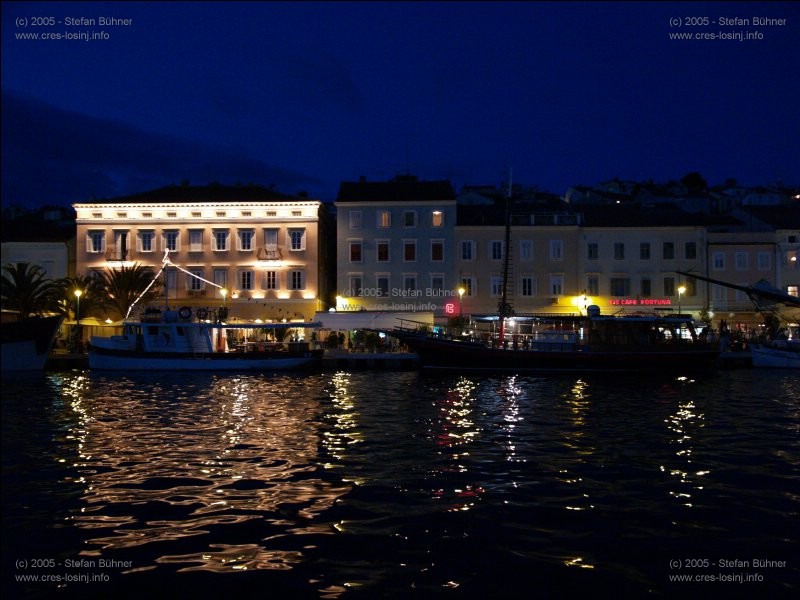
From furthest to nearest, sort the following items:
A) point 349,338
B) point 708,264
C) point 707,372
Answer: point 708,264 → point 349,338 → point 707,372

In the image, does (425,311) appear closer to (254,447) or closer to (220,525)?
(254,447)

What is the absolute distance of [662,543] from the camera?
9.93 m

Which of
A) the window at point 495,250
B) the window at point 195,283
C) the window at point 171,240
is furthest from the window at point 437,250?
the window at point 171,240

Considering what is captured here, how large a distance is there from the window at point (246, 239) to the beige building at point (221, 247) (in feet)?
0.24

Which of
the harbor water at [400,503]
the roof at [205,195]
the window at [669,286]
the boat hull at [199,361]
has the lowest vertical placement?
the harbor water at [400,503]

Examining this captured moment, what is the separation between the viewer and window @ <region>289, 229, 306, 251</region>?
5647 cm

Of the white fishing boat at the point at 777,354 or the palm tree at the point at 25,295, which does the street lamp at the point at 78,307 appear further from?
the white fishing boat at the point at 777,354

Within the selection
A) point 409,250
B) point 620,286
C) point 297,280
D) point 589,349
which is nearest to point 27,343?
point 297,280

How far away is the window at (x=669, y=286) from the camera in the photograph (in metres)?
55.8

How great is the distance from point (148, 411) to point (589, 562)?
56.6 ft

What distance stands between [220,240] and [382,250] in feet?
39.4

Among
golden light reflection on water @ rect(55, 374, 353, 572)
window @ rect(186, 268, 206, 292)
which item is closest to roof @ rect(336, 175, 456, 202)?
window @ rect(186, 268, 206, 292)

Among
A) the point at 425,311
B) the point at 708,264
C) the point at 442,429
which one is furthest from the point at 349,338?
the point at 442,429

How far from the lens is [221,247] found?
56.6 m
